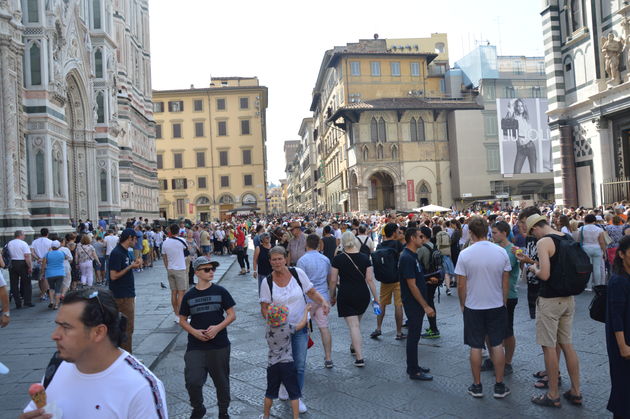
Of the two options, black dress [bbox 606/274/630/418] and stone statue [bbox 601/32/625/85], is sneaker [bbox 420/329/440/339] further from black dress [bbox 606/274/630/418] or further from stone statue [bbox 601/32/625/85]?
stone statue [bbox 601/32/625/85]

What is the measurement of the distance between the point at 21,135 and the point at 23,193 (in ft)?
6.05

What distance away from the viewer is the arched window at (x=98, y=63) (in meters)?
26.6

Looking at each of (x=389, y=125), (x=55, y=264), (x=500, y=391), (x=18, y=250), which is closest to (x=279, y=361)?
(x=500, y=391)

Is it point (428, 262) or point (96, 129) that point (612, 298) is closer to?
point (428, 262)

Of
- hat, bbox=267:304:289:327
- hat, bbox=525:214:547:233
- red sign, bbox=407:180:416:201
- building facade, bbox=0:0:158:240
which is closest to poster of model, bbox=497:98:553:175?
red sign, bbox=407:180:416:201

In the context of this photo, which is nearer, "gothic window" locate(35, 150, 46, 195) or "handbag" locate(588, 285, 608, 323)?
"handbag" locate(588, 285, 608, 323)

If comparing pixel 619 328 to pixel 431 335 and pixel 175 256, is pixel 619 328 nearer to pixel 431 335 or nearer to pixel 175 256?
pixel 431 335

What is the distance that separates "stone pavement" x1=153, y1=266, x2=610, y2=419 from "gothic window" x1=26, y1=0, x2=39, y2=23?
14455 mm

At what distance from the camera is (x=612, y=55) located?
20.1 metres

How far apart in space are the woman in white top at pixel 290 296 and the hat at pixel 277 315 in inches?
4.0

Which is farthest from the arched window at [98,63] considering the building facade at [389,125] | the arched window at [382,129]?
the arched window at [382,129]

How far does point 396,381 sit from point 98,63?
25.8 m

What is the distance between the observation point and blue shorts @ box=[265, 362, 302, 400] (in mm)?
4559

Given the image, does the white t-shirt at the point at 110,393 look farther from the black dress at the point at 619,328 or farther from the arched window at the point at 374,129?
the arched window at the point at 374,129
